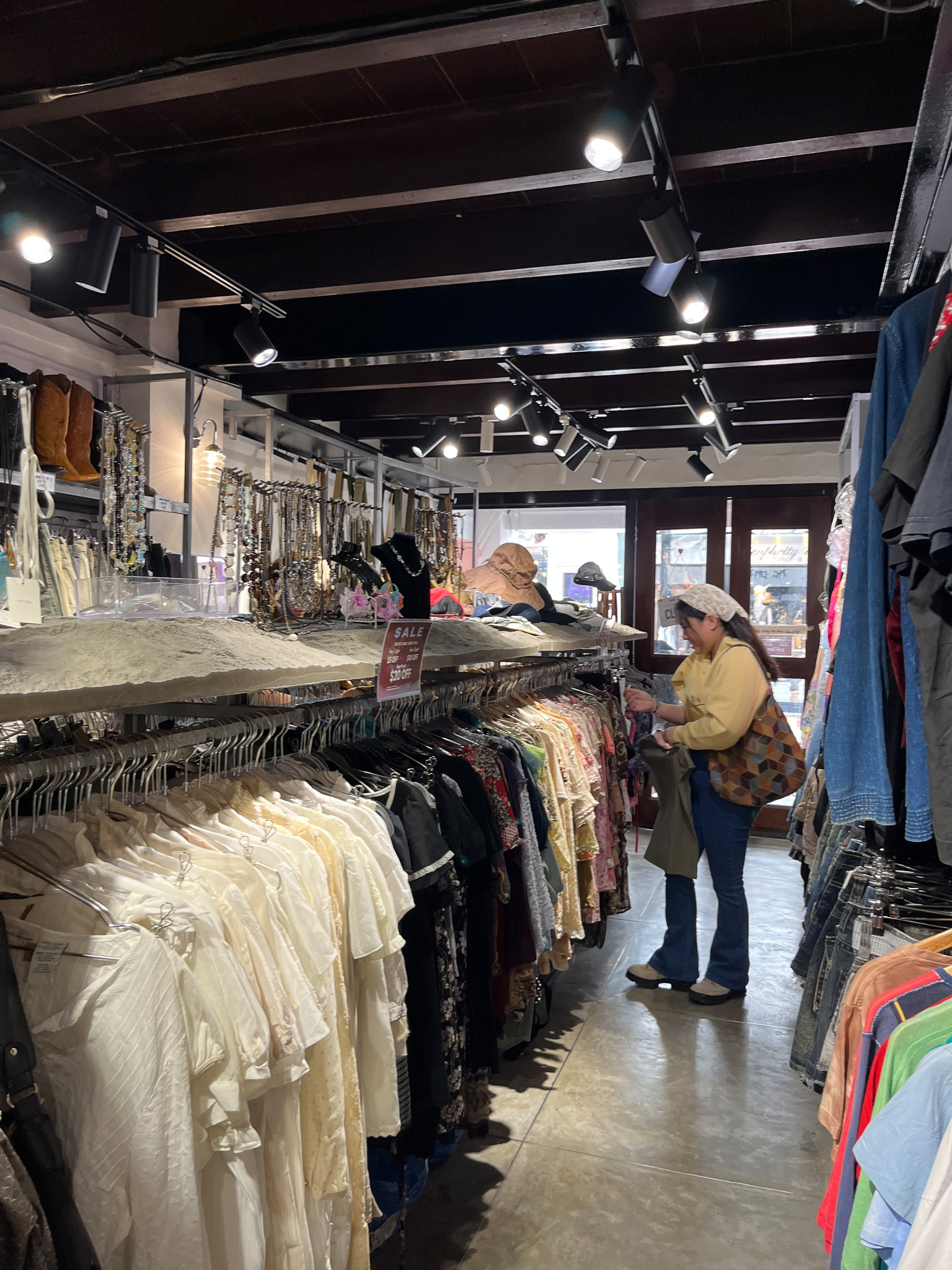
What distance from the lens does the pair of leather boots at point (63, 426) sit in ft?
11.9

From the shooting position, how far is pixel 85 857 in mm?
1493

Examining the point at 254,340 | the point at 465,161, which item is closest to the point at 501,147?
the point at 465,161

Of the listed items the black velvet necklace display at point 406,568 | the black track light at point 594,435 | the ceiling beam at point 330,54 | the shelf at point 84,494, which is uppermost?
the ceiling beam at point 330,54

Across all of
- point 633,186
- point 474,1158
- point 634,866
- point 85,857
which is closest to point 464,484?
point 634,866

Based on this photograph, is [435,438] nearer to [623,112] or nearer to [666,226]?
[666,226]

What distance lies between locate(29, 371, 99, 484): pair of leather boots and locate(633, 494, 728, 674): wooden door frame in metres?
4.80

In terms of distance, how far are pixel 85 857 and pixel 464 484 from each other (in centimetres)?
632

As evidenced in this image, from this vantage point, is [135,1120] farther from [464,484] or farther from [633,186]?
[464,484]

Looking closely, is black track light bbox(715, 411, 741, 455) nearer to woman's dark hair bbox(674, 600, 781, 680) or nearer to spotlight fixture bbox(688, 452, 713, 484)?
spotlight fixture bbox(688, 452, 713, 484)

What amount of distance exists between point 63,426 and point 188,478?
0.93 metres

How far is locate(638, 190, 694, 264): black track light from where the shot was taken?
254 cm

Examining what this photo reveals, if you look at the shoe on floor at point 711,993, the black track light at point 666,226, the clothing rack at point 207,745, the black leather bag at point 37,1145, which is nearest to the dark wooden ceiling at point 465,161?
the black track light at point 666,226

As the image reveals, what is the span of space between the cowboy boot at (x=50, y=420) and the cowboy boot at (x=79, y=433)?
0.07 metres

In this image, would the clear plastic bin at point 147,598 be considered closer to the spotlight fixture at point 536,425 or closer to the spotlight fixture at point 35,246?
the spotlight fixture at point 35,246
